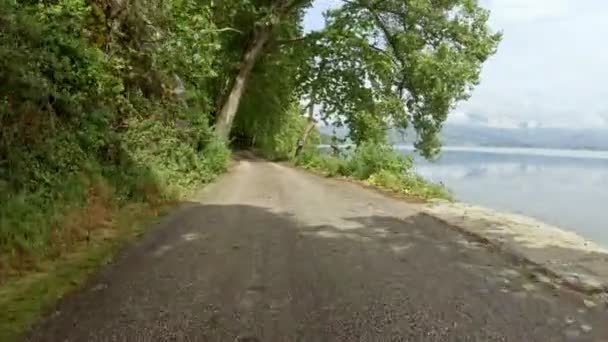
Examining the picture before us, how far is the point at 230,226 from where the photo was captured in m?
9.27

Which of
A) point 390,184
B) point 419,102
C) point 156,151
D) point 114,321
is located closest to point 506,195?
point 419,102

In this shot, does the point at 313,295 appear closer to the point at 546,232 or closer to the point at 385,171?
the point at 546,232

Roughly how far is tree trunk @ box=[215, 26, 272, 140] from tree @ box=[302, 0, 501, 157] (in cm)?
307

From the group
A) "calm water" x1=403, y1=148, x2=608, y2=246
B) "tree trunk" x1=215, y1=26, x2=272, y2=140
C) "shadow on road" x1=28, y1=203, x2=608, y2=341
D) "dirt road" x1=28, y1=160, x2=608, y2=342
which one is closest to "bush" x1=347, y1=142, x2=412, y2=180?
"calm water" x1=403, y1=148, x2=608, y2=246

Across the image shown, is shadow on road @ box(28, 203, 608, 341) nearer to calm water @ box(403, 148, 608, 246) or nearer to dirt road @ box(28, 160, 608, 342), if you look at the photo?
dirt road @ box(28, 160, 608, 342)

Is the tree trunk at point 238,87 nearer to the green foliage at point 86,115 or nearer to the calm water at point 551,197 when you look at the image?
the green foliage at point 86,115

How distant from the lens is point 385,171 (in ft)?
58.0

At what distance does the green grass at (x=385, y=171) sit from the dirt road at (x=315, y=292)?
618 centimetres

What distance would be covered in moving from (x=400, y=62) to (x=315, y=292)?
2223 cm

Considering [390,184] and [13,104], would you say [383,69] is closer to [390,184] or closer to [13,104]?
[390,184]

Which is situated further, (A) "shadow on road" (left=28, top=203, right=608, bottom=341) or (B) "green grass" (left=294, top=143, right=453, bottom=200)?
(B) "green grass" (left=294, top=143, right=453, bottom=200)

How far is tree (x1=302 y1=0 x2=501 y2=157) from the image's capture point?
25064mm

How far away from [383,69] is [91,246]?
66.7 feet

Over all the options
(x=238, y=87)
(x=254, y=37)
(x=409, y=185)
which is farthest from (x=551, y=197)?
(x=254, y=37)
